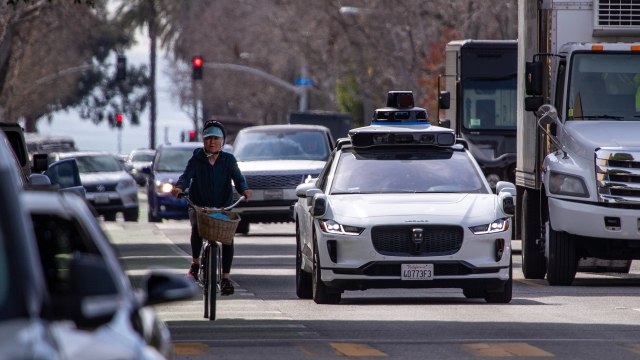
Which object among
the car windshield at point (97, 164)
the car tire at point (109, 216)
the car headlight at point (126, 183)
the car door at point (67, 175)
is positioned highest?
the car door at point (67, 175)

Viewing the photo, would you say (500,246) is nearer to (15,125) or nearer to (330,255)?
(330,255)

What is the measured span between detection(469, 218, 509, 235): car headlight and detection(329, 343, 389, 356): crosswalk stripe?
289 centimetres

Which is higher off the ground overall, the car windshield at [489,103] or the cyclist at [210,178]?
the car windshield at [489,103]

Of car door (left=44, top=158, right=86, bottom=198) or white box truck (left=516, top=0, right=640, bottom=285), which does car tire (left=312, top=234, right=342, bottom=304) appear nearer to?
car door (left=44, top=158, right=86, bottom=198)

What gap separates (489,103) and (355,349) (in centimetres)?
1694

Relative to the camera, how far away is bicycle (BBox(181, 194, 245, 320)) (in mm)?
12734

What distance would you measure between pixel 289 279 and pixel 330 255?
457cm

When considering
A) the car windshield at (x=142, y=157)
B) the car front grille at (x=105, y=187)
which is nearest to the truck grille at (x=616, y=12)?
the car front grille at (x=105, y=187)

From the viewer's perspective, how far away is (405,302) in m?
15.1

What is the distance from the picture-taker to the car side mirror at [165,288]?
5.87 meters

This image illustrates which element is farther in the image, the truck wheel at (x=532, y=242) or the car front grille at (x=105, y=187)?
the car front grille at (x=105, y=187)

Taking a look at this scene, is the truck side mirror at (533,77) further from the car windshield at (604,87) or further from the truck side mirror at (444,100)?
the truck side mirror at (444,100)

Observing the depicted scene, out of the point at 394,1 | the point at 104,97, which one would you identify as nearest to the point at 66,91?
the point at 104,97

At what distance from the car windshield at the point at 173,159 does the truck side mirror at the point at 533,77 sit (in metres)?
16.1
